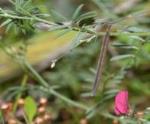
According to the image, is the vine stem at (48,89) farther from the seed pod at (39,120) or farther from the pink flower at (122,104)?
the pink flower at (122,104)

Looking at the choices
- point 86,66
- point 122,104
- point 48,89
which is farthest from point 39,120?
point 86,66

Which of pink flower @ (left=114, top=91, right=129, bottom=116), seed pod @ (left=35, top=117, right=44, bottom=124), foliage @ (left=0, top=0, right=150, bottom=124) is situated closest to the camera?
pink flower @ (left=114, top=91, right=129, bottom=116)

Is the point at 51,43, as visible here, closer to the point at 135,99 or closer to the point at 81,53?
the point at 81,53

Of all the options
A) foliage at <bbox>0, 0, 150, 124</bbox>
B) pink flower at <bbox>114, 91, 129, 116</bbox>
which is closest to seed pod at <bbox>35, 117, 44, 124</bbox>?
foliage at <bbox>0, 0, 150, 124</bbox>

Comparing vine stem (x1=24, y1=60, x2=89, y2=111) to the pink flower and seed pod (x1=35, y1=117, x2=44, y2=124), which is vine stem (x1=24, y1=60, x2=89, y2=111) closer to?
seed pod (x1=35, y1=117, x2=44, y2=124)

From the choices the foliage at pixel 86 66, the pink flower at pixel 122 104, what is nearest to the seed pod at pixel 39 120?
the foliage at pixel 86 66

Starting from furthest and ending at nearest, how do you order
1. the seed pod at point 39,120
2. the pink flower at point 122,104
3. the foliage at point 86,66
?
the seed pod at point 39,120, the foliage at point 86,66, the pink flower at point 122,104

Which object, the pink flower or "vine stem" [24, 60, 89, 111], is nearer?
the pink flower

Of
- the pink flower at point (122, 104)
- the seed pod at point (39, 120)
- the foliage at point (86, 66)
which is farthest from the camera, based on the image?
the seed pod at point (39, 120)

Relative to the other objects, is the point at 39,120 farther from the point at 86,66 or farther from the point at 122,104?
the point at 86,66

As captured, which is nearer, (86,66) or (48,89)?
(48,89)

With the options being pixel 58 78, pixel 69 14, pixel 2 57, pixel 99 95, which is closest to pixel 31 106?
Result: pixel 99 95

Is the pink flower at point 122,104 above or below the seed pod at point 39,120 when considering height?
above
